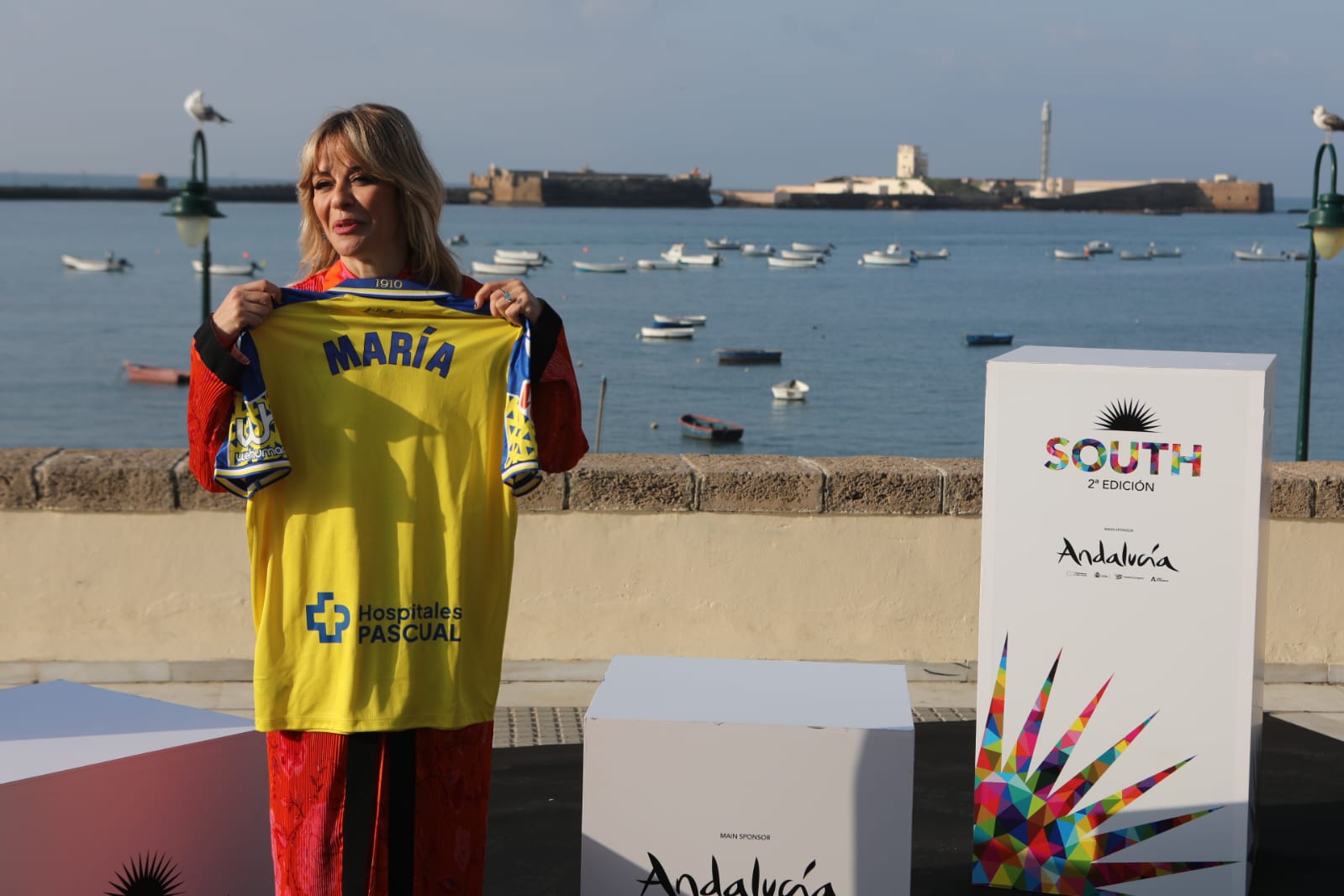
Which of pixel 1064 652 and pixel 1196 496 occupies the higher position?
pixel 1196 496

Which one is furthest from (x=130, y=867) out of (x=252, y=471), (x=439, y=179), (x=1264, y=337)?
(x=1264, y=337)

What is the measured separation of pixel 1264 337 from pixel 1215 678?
7828 centimetres

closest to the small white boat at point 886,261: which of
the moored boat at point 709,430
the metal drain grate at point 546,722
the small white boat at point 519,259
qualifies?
the small white boat at point 519,259

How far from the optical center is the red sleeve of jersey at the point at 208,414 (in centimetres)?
309

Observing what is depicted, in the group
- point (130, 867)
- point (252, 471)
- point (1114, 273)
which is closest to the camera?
point (252, 471)

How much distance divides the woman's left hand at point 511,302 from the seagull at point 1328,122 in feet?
37.0

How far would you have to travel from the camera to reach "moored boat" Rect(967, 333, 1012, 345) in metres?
73.5

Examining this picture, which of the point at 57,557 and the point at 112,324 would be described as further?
the point at 112,324

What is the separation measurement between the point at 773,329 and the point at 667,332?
1053cm

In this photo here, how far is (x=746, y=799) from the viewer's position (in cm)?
370

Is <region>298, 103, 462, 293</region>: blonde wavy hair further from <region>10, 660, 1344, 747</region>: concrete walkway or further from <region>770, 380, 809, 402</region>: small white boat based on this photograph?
<region>770, 380, 809, 402</region>: small white boat

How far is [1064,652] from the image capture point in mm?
4484

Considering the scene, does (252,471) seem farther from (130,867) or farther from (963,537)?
(963,537)

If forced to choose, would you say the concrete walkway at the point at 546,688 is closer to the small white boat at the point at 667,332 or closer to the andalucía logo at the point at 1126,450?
the andalucía logo at the point at 1126,450
